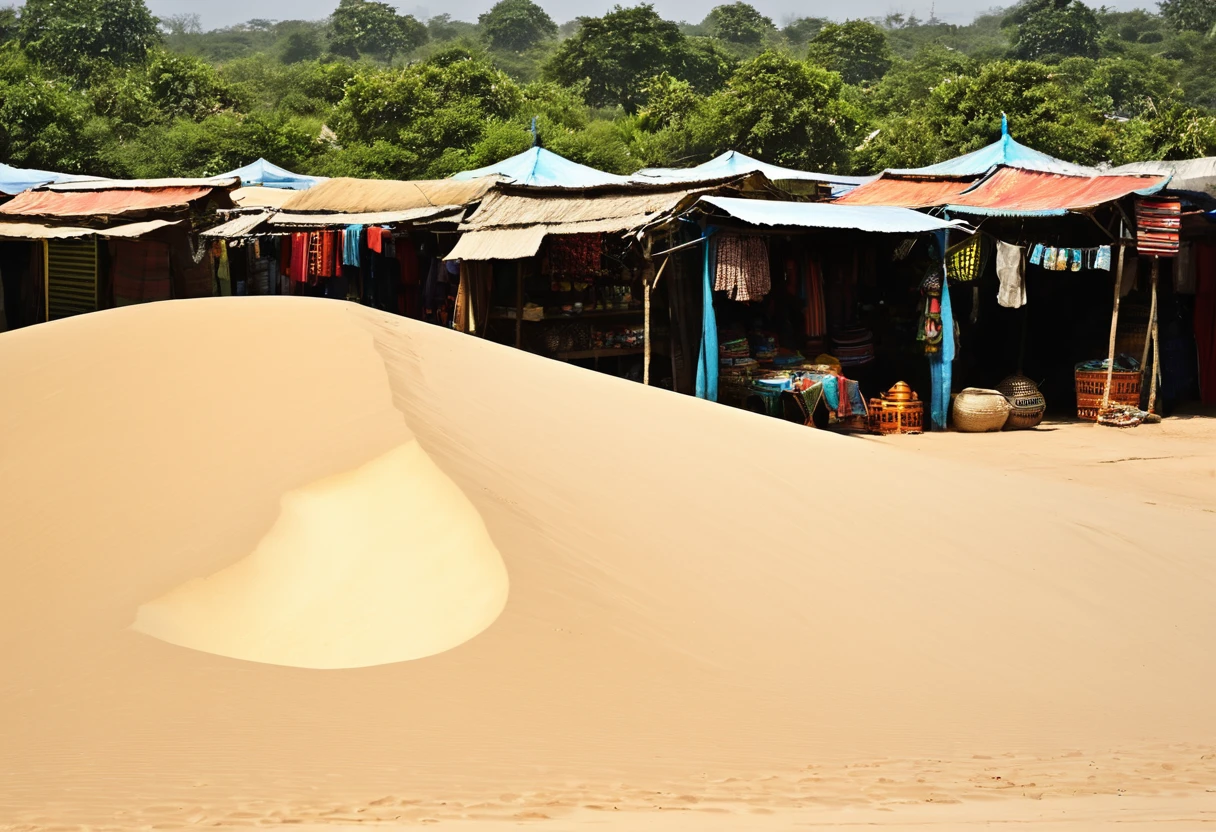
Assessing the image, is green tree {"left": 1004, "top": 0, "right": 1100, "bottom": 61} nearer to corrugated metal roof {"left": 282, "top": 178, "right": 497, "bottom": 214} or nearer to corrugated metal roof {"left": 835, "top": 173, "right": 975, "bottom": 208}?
corrugated metal roof {"left": 835, "top": 173, "right": 975, "bottom": 208}

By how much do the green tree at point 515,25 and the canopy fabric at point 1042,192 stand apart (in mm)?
95406

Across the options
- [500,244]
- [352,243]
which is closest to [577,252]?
[500,244]

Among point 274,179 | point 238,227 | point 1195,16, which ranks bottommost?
point 238,227

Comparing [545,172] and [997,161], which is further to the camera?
[545,172]

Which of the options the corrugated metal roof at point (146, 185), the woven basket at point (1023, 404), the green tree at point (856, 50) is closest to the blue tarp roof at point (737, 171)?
the woven basket at point (1023, 404)

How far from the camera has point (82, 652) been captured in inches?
188

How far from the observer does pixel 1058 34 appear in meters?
76.4

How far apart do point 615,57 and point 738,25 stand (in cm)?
4409

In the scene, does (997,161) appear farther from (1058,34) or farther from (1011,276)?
(1058,34)

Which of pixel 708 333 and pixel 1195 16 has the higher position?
pixel 1195 16

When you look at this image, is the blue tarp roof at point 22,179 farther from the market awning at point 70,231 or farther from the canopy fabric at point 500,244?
the canopy fabric at point 500,244

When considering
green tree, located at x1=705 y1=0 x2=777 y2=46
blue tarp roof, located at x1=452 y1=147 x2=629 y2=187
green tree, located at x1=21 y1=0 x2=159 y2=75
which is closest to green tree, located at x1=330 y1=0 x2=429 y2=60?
green tree, located at x1=705 y1=0 x2=777 y2=46

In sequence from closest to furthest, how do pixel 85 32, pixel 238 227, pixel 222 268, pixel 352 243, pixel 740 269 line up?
pixel 740 269 < pixel 352 243 < pixel 238 227 < pixel 222 268 < pixel 85 32

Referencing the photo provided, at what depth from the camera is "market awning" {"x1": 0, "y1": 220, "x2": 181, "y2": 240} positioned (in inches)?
577
